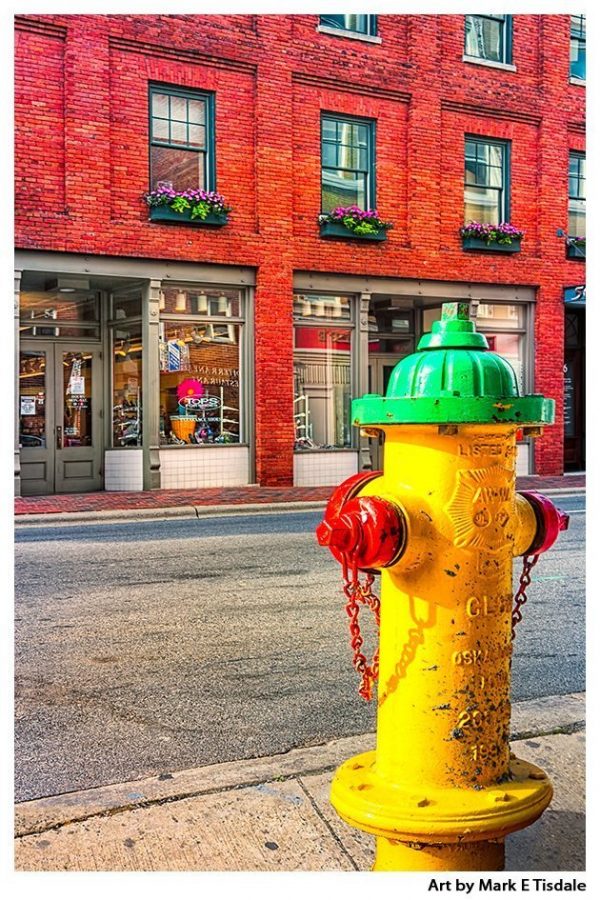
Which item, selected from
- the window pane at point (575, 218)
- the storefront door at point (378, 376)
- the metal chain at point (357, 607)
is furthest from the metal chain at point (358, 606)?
the window pane at point (575, 218)

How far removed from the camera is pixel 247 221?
1608cm

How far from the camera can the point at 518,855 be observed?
2.93 m

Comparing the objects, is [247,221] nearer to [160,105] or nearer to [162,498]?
[160,105]

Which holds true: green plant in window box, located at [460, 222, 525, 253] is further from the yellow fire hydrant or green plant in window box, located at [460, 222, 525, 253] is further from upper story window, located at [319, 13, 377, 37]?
the yellow fire hydrant

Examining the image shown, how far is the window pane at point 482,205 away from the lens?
18.5 metres

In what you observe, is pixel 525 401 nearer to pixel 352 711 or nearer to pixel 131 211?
pixel 352 711

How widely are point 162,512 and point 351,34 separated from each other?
9.89 m

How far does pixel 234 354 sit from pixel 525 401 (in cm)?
1423

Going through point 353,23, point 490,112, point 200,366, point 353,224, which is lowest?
point 200,366

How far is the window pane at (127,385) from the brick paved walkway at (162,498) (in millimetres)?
1147

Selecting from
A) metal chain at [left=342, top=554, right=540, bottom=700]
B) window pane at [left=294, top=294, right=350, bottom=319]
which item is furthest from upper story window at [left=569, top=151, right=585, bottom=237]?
metal chain at [left=342, top=554, right=540, bottom=700]

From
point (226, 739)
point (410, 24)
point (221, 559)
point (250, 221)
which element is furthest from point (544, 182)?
point (226, 739)

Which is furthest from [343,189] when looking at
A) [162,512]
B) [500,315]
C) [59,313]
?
[162,512]

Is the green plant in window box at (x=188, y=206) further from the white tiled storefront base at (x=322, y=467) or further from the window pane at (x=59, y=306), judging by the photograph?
the white tiled storefront base at (x=322, y=467)
